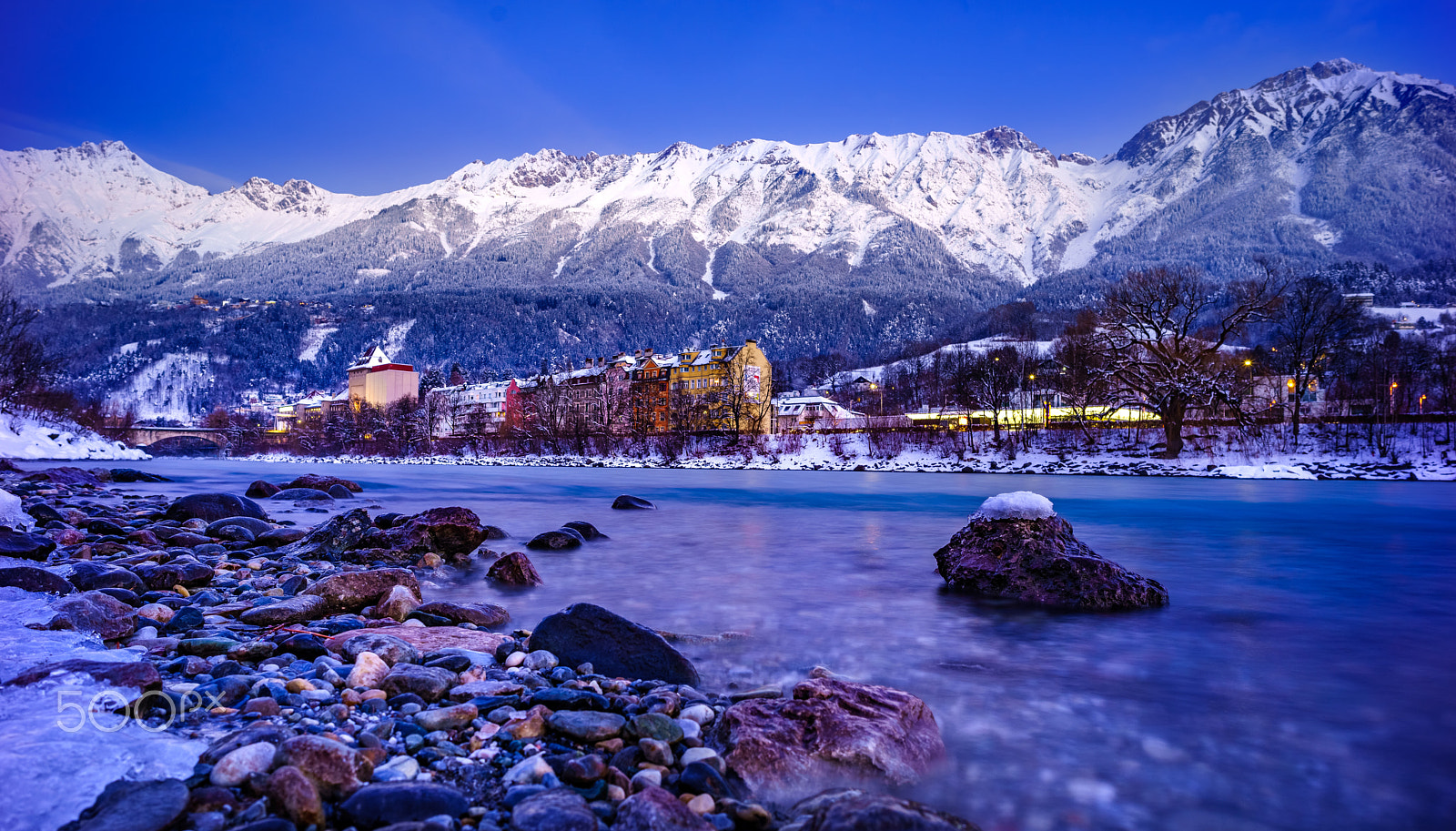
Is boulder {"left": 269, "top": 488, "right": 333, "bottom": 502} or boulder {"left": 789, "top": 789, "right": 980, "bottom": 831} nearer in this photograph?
boulder {"left": 789, "top": 789, "right": 980, "bottom": 831}

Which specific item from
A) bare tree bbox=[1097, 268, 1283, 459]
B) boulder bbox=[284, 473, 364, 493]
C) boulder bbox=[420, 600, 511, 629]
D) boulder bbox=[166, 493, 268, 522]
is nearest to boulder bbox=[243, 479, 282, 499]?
boulder bbox=[284, 473, 364, 493]

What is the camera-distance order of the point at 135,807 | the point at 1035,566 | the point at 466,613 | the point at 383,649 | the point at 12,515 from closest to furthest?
the point at 135,807
the point at 383,649
the point at 466,613
the point at 1035,566
the point at 12,515

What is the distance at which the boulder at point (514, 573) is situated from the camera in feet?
35.1

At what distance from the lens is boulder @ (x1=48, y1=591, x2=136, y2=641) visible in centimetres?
605

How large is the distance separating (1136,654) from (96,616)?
31.9ft

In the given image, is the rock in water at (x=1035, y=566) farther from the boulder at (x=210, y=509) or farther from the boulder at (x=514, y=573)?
the boulder at (x=210, y=509)

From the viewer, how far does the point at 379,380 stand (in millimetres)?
151000

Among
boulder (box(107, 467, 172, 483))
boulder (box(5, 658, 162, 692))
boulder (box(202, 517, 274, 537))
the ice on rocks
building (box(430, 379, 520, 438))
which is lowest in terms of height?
boulder (box(107, 467, 172, 483))

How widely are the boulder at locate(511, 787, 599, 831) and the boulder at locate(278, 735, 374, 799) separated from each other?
32.5 inches

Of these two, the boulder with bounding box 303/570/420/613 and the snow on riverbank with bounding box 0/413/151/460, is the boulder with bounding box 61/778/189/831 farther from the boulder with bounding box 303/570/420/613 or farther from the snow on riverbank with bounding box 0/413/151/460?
the snow on riverbank with bounding box 0/413/151/460

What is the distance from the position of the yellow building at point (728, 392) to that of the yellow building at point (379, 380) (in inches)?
2824

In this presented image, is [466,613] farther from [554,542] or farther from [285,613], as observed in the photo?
[554,542]

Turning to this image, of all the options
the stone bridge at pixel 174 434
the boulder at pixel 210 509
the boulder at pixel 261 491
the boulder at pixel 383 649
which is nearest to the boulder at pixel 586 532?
the boulder at pixel 210 509

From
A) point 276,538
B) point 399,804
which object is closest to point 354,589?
point 399,804
